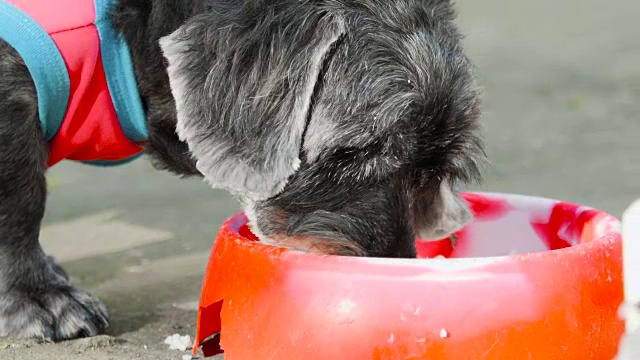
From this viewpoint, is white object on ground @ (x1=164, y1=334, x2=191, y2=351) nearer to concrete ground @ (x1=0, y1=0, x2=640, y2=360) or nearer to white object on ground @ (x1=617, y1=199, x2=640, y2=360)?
concrete ground @ (x1=0, y1=0, x2=640, y2=360)

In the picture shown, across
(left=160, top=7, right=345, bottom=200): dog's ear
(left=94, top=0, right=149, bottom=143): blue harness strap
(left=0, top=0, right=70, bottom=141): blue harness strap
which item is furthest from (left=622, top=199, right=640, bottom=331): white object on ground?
(left=0, top=0, right=70, bottom=141): blue harness strap

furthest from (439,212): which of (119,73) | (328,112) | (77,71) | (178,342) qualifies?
(77,71)

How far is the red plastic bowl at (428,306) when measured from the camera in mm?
2414

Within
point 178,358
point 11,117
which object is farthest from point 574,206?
point 11,117

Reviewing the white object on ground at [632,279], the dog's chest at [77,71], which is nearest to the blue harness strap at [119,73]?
the dog's chest at [77,71]

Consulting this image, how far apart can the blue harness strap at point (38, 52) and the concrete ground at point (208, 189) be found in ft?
2.71

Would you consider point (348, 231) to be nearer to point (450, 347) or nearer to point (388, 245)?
point (388, 245)

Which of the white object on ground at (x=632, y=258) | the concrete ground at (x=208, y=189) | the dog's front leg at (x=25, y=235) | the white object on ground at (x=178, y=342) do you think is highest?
the white object on ground at (x=632, y=258)

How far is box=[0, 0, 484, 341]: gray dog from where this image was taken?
280 cm

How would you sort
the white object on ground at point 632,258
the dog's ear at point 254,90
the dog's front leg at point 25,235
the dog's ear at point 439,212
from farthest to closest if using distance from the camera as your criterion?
1. the dog's front leg at point 25,235
2. the dog's ear at point 439,212
3. the dog's ear at point 254,90
4. the white object on ground at point 632,258

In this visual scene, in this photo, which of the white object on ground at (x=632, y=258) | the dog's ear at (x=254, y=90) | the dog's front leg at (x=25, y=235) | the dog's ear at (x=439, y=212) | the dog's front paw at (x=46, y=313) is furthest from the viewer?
the dog's front paw at (x=46, y=313)

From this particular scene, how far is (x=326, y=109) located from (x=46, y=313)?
1.27 meters

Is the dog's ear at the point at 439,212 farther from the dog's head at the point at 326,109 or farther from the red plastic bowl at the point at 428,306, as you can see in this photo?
the red plastic bowl at the point at 428,306

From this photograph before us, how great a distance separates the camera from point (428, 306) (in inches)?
95.0
